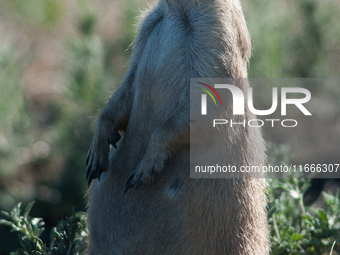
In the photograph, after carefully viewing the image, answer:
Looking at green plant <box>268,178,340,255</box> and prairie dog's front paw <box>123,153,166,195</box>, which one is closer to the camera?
prairie dog's front paw <box>123,153,166,195</box>

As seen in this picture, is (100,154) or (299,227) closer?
(100,154)

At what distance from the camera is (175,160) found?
3.11 metres

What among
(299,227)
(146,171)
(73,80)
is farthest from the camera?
(73,80)

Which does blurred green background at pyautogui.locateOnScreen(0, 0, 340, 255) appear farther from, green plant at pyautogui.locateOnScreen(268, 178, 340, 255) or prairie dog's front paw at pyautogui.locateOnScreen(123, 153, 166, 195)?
prairie dog's front paw at pyautogui.locateOnScreen(123, 153, 166, 195)

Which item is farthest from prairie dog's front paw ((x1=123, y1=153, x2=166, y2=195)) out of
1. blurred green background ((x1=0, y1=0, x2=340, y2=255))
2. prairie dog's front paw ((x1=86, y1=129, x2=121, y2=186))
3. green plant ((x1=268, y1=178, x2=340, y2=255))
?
blurred green background ((x1=0, y1=0, x2=340, y2=255))

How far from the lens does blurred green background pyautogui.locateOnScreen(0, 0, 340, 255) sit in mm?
6387

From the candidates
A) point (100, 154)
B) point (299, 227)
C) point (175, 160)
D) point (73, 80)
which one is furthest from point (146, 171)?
point (73, 80)

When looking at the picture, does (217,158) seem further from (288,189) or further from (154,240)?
(288,189)

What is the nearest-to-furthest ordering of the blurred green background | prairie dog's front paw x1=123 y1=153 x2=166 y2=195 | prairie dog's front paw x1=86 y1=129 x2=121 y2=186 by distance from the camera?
prairie dog's front paw x1=123 y1=153 x2=166 y2=195 < prairie dog's front paw x1=86 y1=129 x2=121 y2=186 < the blurred green background

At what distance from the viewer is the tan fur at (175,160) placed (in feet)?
9.86

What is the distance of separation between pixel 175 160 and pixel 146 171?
0.24m

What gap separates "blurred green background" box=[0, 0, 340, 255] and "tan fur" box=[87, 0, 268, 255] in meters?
2.11

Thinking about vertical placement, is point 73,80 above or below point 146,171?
above

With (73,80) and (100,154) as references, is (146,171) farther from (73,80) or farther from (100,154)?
(73,80)
